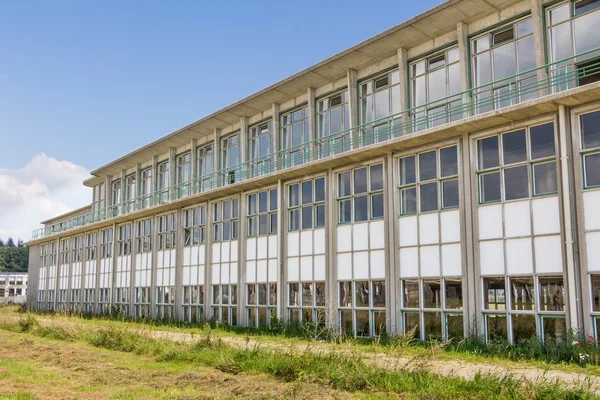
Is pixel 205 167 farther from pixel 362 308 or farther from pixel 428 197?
pixel 428 197

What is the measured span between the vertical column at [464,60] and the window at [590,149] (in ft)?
13.5

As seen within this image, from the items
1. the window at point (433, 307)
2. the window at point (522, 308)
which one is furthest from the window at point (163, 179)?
the window at point (522, 308)

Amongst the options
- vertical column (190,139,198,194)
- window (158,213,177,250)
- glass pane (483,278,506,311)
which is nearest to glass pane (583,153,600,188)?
glass pane (483,278,506,311)

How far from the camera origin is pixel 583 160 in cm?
1641

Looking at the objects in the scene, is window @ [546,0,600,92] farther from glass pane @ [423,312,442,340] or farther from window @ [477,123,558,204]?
glass pane @ [423,312,442,340]

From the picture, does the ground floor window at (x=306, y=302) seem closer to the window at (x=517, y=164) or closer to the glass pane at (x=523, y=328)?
the glass pane at (x=523, y=328)

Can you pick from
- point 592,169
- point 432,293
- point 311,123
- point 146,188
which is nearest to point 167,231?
point 146,188

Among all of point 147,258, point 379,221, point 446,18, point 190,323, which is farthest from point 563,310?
point 147,258

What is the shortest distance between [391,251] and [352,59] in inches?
302

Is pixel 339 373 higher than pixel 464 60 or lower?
lower

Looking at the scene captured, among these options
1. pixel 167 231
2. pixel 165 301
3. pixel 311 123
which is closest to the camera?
pixel 311 123

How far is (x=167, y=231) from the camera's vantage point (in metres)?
35.4

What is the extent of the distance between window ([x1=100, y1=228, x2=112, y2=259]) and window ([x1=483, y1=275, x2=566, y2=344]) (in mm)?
30238

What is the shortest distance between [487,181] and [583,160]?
297 cm
